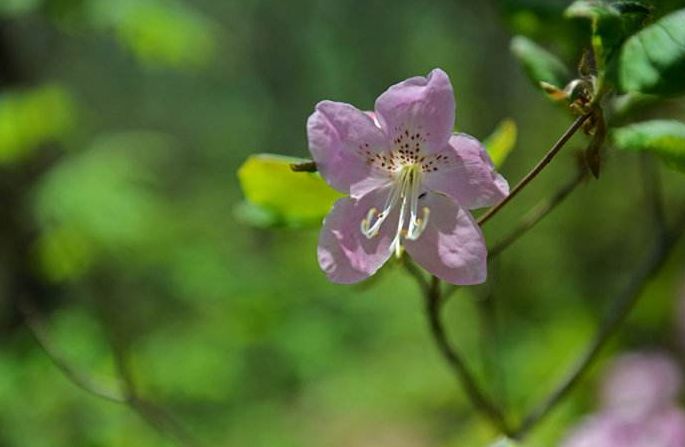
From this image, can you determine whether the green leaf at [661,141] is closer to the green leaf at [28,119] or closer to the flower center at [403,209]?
the flower center at [403,209]

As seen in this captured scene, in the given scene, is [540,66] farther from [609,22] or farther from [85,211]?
[85,211]

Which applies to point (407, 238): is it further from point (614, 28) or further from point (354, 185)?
point (614, 28)

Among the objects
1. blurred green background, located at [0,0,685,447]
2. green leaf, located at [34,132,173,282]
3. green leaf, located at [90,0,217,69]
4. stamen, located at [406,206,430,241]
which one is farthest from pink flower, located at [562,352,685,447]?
green leaf, located at [90,0,217,69]

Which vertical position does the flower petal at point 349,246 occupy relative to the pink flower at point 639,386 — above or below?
above

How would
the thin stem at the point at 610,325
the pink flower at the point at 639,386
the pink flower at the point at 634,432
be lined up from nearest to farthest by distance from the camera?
1. the thin stem at the point at 610,325
2. the pink flower at the point at 634,432
3. the pink flower at the point at 639,386

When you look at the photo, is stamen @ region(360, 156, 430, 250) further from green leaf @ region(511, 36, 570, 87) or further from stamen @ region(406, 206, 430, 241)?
green leaf @ region(511, 36, 570, 87)

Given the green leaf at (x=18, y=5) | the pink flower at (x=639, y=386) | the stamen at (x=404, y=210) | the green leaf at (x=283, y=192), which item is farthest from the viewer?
the green leaf at (x=18, y=5)

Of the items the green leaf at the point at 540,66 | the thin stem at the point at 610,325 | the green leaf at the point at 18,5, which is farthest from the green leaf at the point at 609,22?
the green leaf at the point at 18,5
